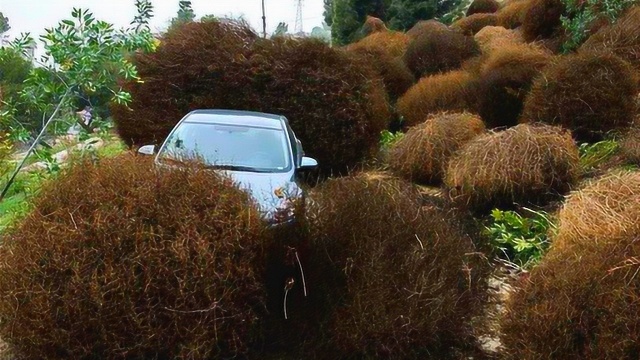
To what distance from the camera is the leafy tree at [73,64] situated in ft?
19.3

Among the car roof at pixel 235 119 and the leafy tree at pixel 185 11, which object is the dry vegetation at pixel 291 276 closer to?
the car roof at pixel 235 119

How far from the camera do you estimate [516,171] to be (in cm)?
973

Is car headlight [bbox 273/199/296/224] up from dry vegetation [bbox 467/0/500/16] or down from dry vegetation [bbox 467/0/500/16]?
down

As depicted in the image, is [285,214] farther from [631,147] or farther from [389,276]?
[631,147]

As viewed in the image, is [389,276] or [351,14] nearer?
[389,276]

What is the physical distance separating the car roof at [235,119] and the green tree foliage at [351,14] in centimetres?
2774

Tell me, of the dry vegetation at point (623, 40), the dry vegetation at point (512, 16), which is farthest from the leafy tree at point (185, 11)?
the dry vegetation at point (512, 16)

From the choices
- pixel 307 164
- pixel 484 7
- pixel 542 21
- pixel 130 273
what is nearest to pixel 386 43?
pixel 542 21

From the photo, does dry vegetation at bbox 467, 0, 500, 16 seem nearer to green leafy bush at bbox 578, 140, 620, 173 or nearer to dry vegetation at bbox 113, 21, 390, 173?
dry vegetation at bbox 113, 21, 390, 173

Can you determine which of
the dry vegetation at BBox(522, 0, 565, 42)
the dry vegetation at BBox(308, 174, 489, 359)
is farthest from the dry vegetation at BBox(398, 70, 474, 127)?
the dry vegetation at BBox(308, 174, 489, 359)

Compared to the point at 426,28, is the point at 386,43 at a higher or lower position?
lower

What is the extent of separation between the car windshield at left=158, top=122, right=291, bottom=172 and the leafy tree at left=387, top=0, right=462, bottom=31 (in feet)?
92.4

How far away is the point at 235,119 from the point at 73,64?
3928 mm

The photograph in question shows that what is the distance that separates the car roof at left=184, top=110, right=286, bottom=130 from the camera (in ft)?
31.8
